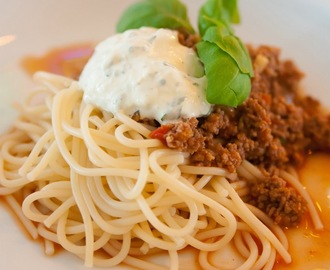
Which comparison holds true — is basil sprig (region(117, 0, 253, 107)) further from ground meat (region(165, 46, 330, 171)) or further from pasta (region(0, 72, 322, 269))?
pasta (region(0, 72, 322, 269))

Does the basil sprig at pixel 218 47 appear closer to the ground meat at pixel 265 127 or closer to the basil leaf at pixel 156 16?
the basil leaf at pixel 156 16

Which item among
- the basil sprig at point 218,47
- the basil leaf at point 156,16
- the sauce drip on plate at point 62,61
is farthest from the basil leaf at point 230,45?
the sauce drip on plate at point 62,61

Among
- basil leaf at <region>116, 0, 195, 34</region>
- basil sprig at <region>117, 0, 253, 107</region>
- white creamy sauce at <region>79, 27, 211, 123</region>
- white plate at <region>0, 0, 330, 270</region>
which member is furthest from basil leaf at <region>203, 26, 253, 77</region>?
white plate at <region>0, 0, 330, 270</region>

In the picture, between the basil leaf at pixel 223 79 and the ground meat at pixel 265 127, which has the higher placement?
the basil leaf at pixel 223 79

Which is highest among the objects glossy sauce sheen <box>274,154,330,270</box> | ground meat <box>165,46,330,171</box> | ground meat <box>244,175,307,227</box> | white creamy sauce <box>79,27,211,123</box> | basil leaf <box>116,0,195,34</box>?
basil leaf <box>116,0,195,34</box>

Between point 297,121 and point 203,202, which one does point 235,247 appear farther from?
point 297,121

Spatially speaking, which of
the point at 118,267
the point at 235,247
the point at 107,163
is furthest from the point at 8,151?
the point at 235,247

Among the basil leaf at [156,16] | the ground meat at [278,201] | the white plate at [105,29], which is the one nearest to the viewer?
the ground meat at [278,201]

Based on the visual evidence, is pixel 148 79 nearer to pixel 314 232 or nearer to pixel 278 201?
pixel 278 201
